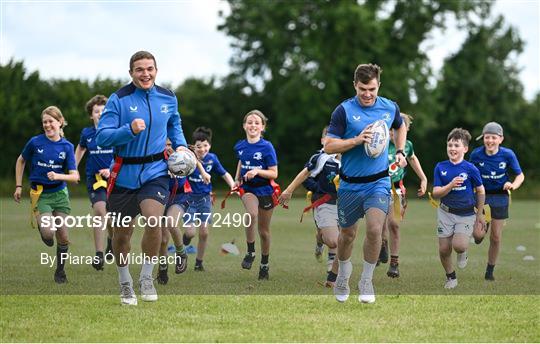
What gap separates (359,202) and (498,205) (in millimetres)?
3700

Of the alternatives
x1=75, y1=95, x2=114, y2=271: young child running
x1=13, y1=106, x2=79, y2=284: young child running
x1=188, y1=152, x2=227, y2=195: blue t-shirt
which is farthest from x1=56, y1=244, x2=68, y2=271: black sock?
x1=188, y1=152, x2=227, y2=195: blue t-shirt

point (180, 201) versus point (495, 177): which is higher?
point (495, 177)

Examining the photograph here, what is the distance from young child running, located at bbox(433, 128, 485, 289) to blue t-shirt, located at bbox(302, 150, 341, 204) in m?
1.21

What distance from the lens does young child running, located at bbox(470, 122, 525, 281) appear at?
39.6 feet

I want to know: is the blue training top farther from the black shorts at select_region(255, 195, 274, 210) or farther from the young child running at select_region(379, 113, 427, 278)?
the young child running at select_region(379, 113, 427, 278)

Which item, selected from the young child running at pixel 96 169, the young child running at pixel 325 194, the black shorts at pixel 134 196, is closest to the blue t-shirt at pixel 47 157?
the young child running at pixel 96 169

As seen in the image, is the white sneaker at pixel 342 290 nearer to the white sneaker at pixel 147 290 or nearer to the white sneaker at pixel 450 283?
the white sneaker at pixel 147 290

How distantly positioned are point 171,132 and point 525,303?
3962mm

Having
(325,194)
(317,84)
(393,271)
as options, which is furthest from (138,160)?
(317,84)

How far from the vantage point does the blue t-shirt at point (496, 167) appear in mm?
12078

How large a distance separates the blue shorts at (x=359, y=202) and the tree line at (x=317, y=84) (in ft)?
108

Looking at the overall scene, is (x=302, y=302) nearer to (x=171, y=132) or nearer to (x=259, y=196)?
(x=171, y=132)

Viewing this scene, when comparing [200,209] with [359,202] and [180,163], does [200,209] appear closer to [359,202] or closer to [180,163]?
[180,163]

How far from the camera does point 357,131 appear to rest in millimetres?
9008
